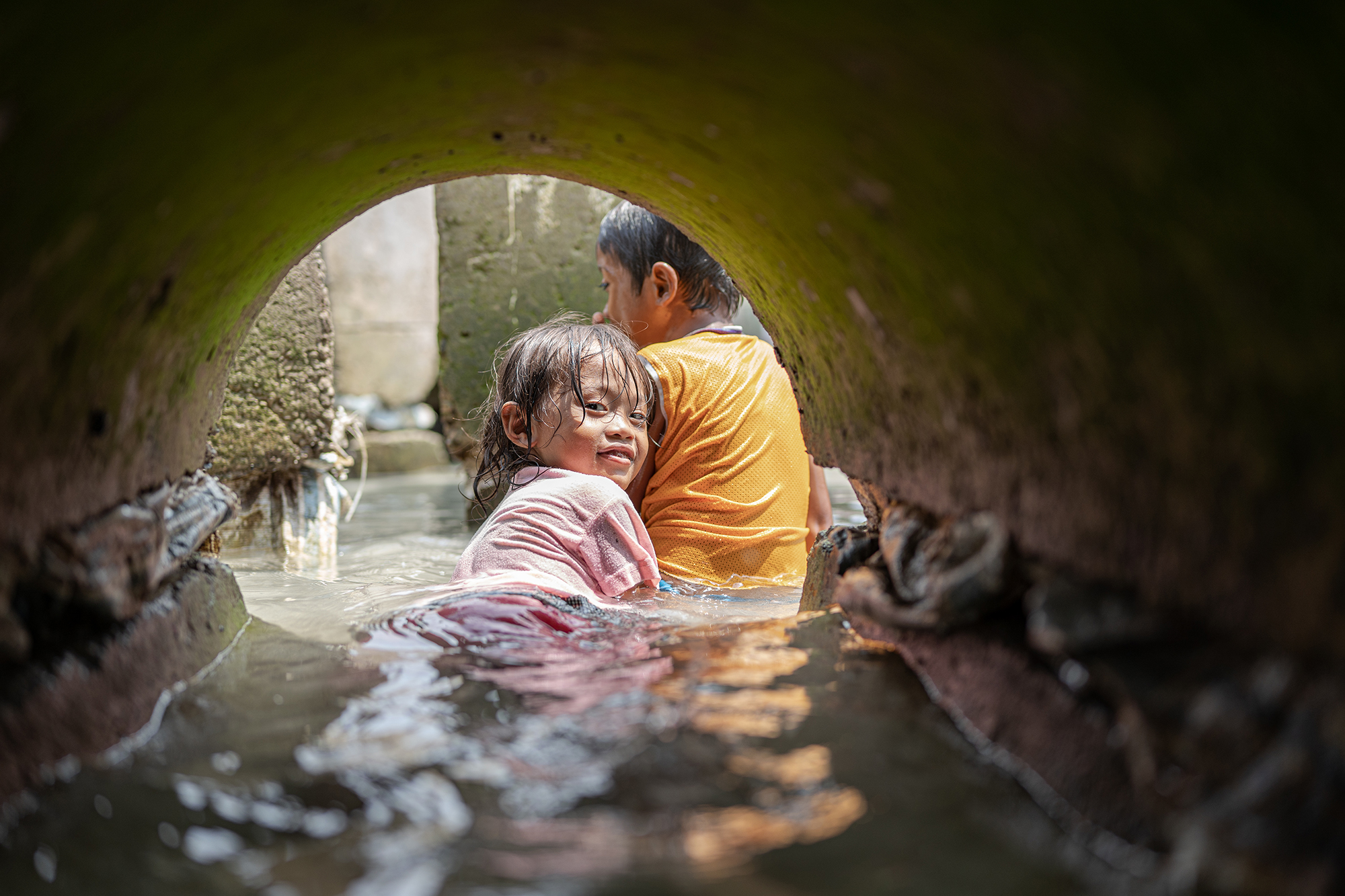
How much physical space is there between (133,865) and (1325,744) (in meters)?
1.22

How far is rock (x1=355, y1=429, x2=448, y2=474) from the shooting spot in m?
10.9

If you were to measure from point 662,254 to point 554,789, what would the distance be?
10.6 ft

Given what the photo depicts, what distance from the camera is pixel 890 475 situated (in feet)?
6.18

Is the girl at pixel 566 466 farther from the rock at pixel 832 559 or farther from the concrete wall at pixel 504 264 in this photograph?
the concrete wall at pixel 504 264

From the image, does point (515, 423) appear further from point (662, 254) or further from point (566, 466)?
point (662, 254)

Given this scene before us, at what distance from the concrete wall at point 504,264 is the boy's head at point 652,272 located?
109 cm

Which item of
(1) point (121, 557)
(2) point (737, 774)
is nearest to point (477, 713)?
(2) point (737, 774)

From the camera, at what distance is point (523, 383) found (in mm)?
3219

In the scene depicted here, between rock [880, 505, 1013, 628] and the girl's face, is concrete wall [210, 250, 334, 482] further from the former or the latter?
rock [880, 505, 1013, 628]

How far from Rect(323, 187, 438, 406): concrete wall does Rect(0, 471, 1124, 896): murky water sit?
1058 cm

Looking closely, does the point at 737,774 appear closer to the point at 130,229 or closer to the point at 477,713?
the point at 477,713

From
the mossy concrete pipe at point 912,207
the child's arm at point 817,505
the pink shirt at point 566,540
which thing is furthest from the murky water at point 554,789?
the child's arm at point 817,505

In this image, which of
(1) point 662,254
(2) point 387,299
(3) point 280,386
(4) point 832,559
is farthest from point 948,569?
(2) point 387,299

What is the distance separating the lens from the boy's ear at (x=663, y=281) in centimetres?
414
